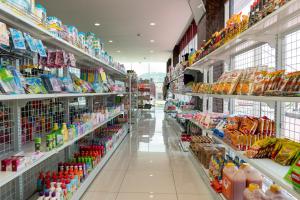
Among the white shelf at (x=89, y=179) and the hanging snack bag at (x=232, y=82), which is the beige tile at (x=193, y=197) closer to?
the white shelf at (x=89, y=179)

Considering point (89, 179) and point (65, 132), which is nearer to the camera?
point (65, 132)

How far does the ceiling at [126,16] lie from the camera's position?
6.84 meters

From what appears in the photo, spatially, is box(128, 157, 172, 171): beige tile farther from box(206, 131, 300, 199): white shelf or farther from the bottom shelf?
box(206, 131, 300, 199): white shelf

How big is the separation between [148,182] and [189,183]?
597 millimetres

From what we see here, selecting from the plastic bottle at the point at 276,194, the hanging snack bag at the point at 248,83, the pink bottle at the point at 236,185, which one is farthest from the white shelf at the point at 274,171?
the hanging snack bag at the point at 248,83

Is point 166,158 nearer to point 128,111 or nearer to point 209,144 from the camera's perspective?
point 209,144

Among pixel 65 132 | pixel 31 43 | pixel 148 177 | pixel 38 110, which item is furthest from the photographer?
pixel 148 177

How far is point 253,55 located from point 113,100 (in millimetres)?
5112

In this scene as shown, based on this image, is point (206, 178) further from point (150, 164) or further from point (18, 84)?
point (18, 84)

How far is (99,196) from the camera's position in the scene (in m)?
3.08

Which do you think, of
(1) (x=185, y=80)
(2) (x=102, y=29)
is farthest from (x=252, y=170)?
(2) (x=102, y=29)

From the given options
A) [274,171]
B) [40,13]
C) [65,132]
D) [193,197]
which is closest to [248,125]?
[274,171]

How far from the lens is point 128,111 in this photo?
848 centimetres

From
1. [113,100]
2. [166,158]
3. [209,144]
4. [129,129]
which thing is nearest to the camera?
[209,144]
